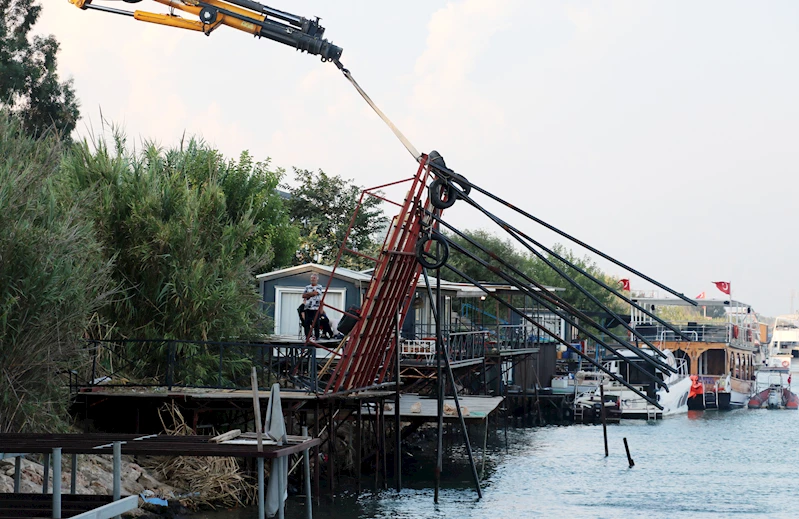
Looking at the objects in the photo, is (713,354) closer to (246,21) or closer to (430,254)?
(430,254)

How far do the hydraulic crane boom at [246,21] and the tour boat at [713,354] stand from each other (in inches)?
1608

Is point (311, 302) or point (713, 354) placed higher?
point (311, 302)

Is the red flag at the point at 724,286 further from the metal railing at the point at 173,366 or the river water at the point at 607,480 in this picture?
the metal railing at the point at 173,366

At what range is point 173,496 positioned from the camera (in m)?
19.5

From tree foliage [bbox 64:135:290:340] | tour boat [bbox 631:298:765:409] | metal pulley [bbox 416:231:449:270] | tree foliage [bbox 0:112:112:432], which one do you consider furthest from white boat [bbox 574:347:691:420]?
tree foliage [bbox 0:112:112:432]

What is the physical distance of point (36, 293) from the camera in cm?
1738

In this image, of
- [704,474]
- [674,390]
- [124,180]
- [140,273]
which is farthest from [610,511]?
[674,390]

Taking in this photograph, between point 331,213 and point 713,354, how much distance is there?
26513 millimetres

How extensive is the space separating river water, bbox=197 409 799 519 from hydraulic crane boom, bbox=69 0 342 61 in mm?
9404

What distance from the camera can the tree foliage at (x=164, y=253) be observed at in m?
23.4

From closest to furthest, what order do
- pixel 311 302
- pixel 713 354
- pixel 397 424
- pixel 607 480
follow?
1. pixel 397 424
2. pixel 311 302
3. pixel 607 480
4. pixel 713 354

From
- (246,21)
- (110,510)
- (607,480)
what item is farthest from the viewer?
(607,480)

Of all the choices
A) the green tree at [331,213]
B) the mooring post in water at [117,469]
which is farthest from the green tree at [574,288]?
the mooring post in water at [117,469]

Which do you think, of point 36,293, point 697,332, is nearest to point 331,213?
point 697,332
